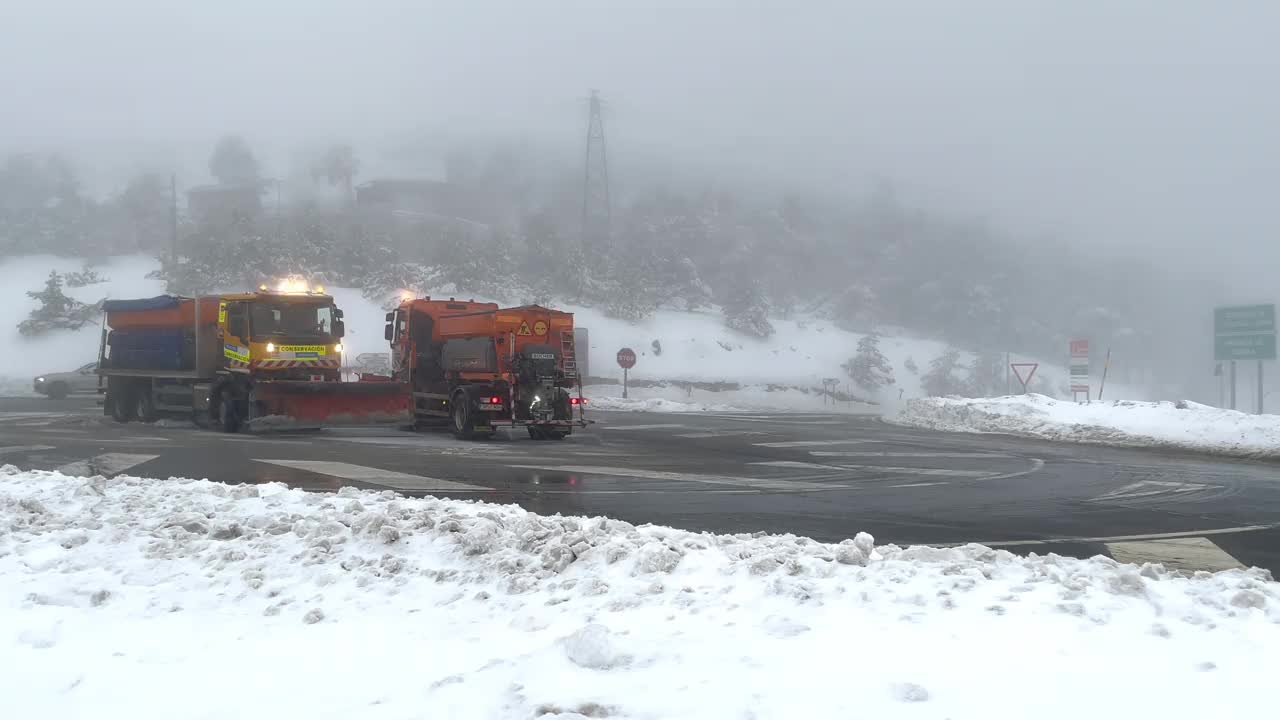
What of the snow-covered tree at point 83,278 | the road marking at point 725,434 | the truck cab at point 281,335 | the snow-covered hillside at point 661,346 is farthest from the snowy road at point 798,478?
the snow-covered tree at point 83,278

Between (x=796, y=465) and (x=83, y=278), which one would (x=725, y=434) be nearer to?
(x=796, y=465)

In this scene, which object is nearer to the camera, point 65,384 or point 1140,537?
point 1140,537

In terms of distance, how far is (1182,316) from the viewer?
15538 centimetres

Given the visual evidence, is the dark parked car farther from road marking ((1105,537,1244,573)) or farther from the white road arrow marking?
road marking ((1105,537,1244,573))

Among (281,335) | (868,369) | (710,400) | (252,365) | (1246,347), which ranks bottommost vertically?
(710,400)

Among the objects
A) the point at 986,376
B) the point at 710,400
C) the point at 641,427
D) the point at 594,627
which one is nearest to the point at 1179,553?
the point at 594,627

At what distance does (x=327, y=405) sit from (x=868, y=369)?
5971 centimetres

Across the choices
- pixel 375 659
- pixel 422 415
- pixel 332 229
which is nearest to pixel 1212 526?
pixel 375 659

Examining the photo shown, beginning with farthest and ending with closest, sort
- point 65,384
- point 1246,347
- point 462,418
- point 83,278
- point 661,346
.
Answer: point 661,346 → point 83,278 → point 1246,347 → point 65,384 → point 462,418

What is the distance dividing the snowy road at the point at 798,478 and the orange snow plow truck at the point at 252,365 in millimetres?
723

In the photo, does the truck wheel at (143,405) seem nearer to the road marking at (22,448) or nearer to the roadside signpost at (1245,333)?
the road marking at (22,448)

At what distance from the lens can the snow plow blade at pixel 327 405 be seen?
19.6 m

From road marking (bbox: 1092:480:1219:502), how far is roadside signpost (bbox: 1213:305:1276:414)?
115ft

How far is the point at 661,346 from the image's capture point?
74.2 meters
